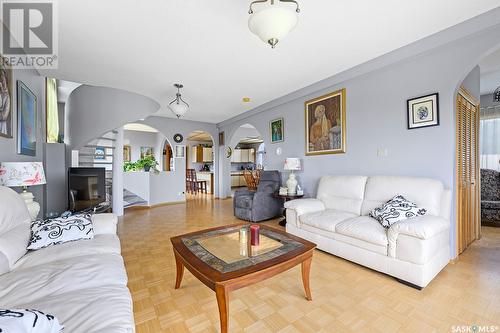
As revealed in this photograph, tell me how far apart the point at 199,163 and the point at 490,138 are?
8.74 metres

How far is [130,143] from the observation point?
8.48m

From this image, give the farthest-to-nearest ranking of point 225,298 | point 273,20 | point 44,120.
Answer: point 44,120, point 273,20, point 225,298

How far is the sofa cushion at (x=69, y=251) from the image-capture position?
4.65ft

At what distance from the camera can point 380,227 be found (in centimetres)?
212

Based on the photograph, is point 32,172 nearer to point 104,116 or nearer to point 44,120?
point 44,120

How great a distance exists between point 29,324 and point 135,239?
108 inches

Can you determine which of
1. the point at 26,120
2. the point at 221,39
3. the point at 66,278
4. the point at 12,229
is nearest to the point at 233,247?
the point at 66,278

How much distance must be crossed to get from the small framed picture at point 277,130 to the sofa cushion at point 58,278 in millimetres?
3608

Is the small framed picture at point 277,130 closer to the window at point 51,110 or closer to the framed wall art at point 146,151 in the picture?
the window at point 51,110

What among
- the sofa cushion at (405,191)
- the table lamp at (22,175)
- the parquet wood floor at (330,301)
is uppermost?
the table lamp at (22,175)

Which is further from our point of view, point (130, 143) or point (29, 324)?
point (130, 143)

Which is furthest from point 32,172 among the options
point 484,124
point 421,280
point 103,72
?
point 484,124

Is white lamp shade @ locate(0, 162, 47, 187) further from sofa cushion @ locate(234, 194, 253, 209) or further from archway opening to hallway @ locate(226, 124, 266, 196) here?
archway opening to hallway @ locate(226, 124, 266, 196)

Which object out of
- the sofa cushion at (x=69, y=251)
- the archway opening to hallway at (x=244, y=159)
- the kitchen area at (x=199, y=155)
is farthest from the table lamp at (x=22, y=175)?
the archway opening to hallway at (x=244, y=159)
